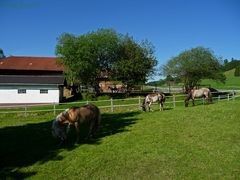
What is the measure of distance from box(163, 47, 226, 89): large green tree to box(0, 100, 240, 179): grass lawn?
3122 cm

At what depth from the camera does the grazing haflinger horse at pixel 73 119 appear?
35.3 ft

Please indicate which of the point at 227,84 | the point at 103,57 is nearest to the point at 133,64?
the point at 103,57

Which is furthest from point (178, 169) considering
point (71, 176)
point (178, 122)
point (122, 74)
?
point (122, 74)

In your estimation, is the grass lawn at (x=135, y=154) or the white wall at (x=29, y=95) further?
the white wall at (x=29, y=95)

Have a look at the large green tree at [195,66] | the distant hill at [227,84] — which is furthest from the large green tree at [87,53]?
the distant hill at [227,84]

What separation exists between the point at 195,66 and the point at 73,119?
35426 mm

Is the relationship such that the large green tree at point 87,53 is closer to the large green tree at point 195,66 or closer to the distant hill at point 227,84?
the large green tree at point 195,66

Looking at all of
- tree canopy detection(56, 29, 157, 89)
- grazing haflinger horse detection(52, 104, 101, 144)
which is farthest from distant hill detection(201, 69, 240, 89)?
grazing haflinger horse detection(52, 104, 101, 144)

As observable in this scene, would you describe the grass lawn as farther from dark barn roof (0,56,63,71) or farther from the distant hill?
the distant hill

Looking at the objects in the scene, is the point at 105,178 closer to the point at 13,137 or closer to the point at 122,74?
the point at 13,137

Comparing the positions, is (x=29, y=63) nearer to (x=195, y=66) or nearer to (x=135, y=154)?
(x=195, y=66)

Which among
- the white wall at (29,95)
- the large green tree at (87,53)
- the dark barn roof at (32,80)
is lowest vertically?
the white wall at (29,95)

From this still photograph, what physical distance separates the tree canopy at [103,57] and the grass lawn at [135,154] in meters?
29.3

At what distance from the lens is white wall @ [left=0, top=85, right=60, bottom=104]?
125 ft
